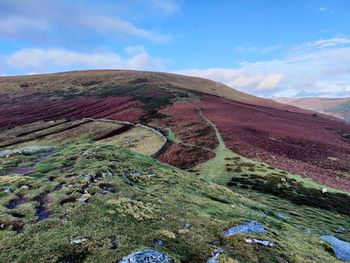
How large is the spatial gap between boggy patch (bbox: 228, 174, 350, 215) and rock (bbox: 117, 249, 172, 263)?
80.9ft

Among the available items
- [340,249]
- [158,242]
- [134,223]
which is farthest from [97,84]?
[158,242]

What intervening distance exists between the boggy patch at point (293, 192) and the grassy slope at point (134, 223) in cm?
999

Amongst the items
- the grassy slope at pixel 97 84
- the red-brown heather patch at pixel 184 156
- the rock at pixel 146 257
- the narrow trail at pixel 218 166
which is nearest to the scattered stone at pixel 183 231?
the rock at pixel 146 257

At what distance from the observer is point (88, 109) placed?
97.7m

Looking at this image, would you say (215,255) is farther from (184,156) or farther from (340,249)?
(184,156)

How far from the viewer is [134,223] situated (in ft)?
51.7

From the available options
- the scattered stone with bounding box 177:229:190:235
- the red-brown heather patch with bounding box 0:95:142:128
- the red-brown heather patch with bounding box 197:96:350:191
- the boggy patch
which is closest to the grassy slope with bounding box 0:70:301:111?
the red-brown heather patch with bounding box 0:95:142:128

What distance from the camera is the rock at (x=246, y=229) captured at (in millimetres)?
16578

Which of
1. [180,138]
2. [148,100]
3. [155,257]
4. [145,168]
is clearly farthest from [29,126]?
[155,257]

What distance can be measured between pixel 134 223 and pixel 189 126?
50.5 m

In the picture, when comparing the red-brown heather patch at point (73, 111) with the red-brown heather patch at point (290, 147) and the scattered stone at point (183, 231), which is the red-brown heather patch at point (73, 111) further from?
the scattered stone at point (183, 231)

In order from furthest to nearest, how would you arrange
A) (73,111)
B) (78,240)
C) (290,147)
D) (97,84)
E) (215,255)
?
(97,84), (73,111), (290,147), (215,255), (78,240)

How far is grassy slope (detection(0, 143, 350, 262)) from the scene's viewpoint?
1332cm

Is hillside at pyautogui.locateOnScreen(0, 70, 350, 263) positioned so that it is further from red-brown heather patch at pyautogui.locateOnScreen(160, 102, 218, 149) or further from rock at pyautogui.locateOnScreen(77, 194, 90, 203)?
red-brown heather patch at pyautogui.locateOnScreen(160, 102, 218, 149)
